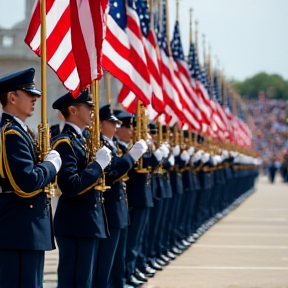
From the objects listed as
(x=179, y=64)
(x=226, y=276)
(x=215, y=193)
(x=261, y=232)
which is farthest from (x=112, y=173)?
(x=215, y=193)

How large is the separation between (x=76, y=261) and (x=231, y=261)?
566cm

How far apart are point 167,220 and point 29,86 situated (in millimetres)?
6578

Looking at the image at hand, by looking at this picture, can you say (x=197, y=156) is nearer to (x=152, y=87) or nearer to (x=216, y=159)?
(x=216, y=159)

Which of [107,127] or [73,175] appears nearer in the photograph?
[73,175]

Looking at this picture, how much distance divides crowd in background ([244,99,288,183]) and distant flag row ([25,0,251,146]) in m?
63.0

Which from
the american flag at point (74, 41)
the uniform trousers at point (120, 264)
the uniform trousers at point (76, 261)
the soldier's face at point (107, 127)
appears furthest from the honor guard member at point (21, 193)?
the uniform trousers at point (120, 264)

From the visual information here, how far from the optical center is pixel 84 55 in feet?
24.6

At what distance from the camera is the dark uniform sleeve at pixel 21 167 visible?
19.6ft

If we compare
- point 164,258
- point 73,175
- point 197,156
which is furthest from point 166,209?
point 73,175

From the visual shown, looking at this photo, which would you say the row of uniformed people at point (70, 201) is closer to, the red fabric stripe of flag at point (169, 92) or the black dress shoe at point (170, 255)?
the black dress shoe at point (170, 255)

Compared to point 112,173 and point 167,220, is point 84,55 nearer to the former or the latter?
point 112,173

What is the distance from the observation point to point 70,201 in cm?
726

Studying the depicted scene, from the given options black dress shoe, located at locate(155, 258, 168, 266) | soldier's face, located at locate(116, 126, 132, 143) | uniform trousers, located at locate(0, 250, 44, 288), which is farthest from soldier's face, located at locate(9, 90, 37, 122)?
black dress shoe, located at locate(155, 258, 168, 266)

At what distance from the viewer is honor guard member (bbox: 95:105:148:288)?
7.93 metres
